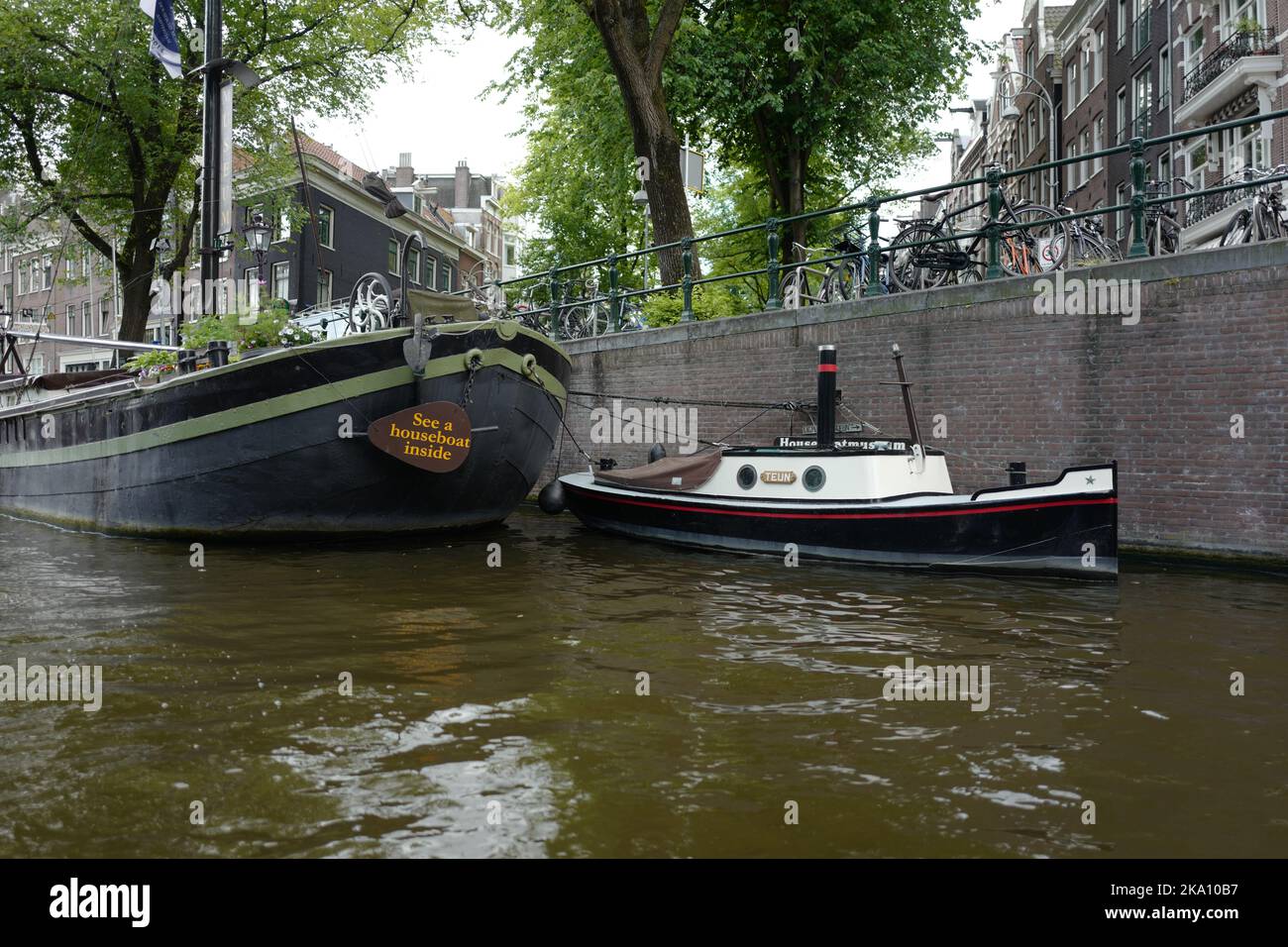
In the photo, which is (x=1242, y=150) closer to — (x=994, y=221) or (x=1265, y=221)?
(x=1265, y=221)

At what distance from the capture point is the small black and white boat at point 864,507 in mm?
8477

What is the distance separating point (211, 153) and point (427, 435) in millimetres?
5091

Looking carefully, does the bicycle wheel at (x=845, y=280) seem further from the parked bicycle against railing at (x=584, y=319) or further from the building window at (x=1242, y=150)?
the building window at (x=1242, y=150)

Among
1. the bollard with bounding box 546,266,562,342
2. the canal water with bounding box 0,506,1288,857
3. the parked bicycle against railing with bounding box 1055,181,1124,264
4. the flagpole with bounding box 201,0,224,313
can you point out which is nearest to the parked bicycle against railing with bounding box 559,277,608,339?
the bollard with bounding box 546,266,562,342

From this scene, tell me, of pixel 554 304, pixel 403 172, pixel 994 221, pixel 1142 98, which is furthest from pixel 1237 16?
pixel 403 172

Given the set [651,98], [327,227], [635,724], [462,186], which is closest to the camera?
[635,724]

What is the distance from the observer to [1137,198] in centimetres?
953

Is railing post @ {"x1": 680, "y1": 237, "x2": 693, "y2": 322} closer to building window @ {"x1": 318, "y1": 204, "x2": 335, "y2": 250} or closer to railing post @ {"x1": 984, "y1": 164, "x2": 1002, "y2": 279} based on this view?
railing post @ {"x1": 984, "y1": 164, "x2": 1002, "y2": 279}

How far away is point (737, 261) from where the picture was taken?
27.3 m

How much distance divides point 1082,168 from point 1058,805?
3416 cm

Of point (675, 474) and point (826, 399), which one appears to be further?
point (675, 474)

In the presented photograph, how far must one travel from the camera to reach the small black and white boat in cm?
848

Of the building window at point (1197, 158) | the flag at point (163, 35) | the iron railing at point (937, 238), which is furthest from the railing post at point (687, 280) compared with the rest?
the building window at point (1197, 158)

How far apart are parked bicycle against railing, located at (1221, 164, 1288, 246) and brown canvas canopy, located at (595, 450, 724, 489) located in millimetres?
5310
